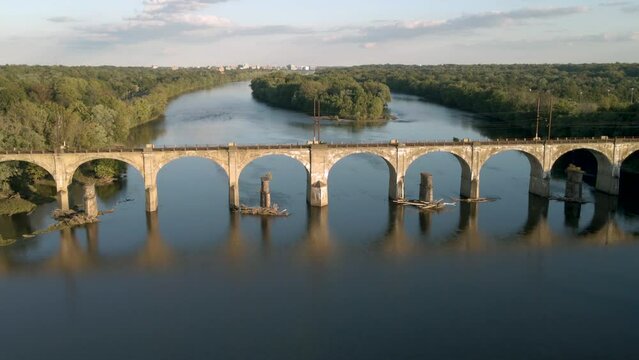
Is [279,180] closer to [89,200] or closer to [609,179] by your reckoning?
[89,200]

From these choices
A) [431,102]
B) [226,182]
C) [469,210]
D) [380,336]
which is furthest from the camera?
[431,102]

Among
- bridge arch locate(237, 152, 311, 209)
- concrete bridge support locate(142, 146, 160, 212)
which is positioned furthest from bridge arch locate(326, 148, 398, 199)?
concrete bridge support locate(142, 146, 160, 212)

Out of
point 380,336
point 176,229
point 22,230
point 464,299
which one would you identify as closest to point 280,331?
point 380,336

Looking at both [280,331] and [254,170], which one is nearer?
[280,331]

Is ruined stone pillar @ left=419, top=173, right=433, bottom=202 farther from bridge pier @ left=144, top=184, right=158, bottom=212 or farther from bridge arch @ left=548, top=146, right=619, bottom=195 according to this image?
bridge pier @ left=144, top=184, right=158, bottom=212

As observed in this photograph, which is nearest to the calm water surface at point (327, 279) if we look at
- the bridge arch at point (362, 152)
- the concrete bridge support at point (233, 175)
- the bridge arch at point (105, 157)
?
the concrete bridge support at point (233, 175)

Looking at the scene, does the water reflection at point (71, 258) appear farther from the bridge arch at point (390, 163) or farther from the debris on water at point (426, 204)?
the debris on water at point (426, 204)

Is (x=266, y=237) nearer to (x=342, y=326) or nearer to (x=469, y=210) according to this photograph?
(x=342, y=326)
